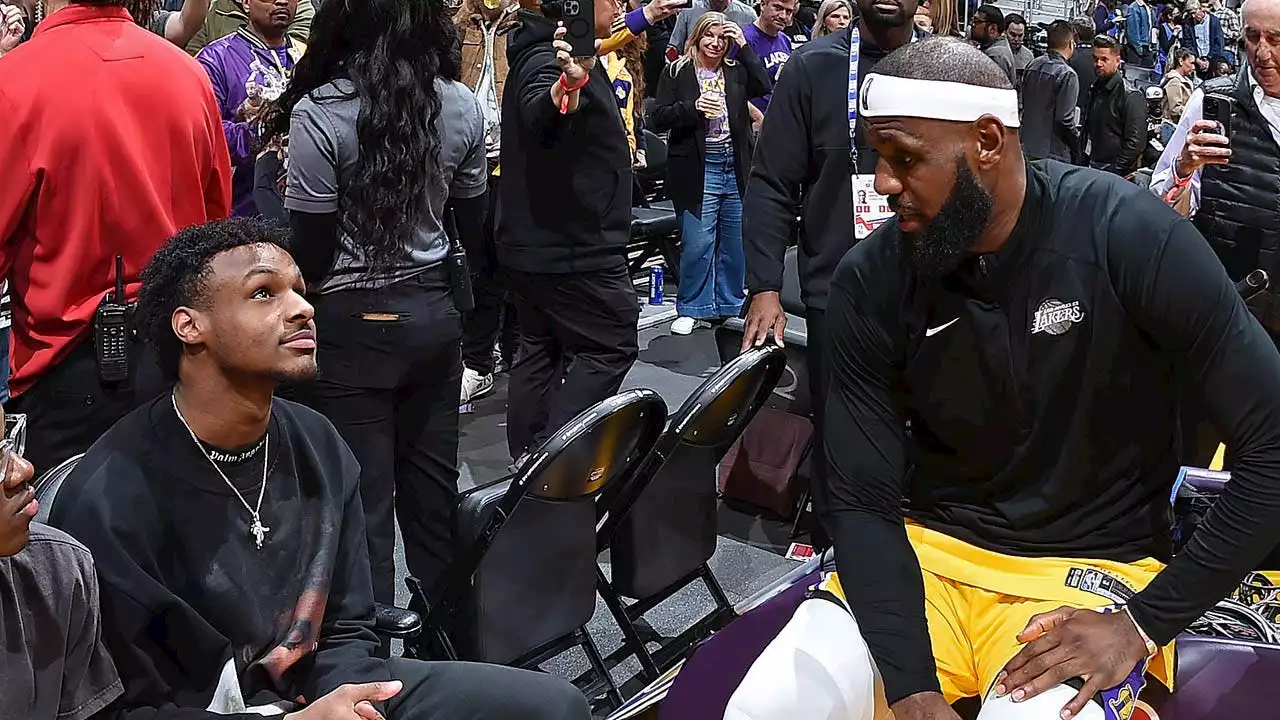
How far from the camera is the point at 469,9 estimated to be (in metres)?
5.06

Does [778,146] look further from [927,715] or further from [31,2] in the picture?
[31,2]

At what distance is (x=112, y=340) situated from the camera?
2811 mm

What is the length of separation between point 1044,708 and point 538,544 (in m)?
1.30

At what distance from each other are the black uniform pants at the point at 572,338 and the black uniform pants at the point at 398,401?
0.75 metres

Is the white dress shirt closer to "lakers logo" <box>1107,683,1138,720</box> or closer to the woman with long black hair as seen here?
the woman with long black hair

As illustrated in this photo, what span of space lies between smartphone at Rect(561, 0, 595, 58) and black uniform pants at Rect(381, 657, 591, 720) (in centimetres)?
186

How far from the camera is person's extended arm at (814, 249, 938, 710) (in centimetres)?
214

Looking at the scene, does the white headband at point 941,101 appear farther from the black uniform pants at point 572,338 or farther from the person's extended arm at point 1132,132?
the person's extended arm at point 1132,132

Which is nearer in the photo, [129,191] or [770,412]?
[129,191]

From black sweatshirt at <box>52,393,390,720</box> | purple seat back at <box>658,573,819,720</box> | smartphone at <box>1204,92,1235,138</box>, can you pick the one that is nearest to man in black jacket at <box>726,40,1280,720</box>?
purple seat back at <box>658,573,819,720</box>

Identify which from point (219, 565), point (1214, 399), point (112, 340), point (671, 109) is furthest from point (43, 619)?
point (671, 109)

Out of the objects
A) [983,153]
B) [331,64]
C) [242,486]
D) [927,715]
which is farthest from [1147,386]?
[331,64]

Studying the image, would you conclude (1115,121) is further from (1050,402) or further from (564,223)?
(1050,402)

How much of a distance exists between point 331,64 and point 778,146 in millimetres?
1247
